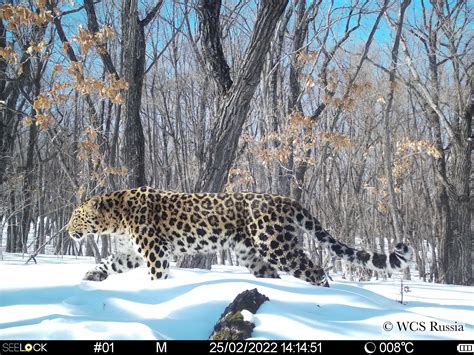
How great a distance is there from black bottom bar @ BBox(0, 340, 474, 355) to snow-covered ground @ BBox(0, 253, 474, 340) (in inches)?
4.2

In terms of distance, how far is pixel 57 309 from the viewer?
169 inches

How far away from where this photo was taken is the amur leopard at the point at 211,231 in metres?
6.05

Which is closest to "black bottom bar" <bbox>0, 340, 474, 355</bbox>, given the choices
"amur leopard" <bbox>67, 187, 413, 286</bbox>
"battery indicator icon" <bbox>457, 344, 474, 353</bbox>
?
"battery indicator icon" <bbox>457, 344, 474, 353</bbox>

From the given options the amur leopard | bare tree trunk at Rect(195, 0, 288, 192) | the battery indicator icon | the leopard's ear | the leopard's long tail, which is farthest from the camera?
bare tree trunk at Rect(195, 0, 288, 192)

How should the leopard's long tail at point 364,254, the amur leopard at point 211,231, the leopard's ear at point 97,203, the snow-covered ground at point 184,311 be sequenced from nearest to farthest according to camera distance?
the snow-covered ground at point 184,311, the leopard's long tail at point 364,254, the amur leopard at point 211,231, the leopard's ear at point 97,203

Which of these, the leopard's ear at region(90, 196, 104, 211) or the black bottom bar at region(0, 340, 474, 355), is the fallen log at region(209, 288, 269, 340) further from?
the leopard's ear at region(90, 196, 104, 211)

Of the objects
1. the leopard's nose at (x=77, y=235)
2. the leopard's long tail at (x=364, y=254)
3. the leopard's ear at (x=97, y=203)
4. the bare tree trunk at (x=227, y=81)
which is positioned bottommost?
the leopard's long tail at (x=364, y=254)

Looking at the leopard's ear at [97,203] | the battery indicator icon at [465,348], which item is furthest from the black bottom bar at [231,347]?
the leopard's ear at [97,203]

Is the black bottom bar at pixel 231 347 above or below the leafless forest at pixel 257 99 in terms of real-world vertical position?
below

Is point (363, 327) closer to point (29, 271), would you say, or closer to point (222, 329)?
point (222, 329)

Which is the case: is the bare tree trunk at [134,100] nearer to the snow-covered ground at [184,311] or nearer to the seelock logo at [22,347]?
the snow-covered ground at [184,311]

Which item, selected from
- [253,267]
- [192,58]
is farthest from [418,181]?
[253,267]

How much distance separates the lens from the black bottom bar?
10.8 ft

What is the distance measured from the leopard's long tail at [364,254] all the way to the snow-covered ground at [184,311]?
15.4 inches
